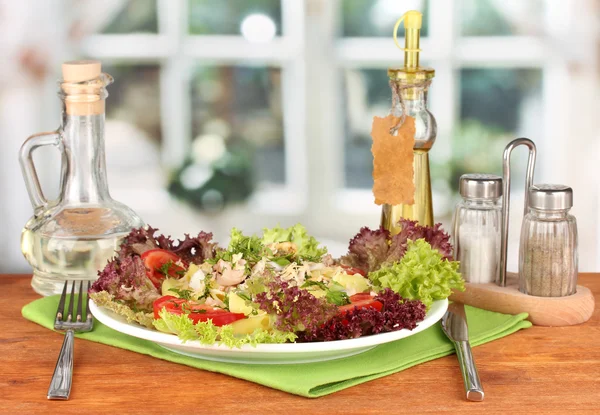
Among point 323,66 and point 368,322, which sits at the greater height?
point 323,66

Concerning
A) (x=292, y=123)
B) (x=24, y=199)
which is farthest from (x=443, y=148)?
(x=24, y=199)

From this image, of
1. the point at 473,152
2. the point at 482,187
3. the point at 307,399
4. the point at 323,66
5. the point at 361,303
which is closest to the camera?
the point at 307,399

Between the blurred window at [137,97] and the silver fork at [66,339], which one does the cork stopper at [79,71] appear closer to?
the silver fork at [66,339]

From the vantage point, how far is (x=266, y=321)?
3.66 ft

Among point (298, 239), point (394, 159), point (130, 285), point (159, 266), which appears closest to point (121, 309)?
point (130, 285)

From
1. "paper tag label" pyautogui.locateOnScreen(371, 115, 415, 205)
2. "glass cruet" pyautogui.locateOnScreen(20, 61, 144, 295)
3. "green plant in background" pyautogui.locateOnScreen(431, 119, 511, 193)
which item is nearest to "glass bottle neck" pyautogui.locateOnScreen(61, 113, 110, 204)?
"glass cruet" pyautogui.locateOnScreen(20, 61, 144, 295)

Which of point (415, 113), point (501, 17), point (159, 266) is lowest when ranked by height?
point (159, 266)

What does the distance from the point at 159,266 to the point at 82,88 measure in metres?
0.35

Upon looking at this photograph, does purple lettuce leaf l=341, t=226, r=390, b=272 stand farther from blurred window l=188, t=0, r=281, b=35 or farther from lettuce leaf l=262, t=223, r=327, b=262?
blurred window l=188, t=0, r=281, b=35

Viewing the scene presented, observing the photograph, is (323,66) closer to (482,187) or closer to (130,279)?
(482,187)

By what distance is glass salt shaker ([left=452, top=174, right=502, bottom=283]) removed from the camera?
140cm

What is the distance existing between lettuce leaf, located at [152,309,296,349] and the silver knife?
0.22 meters

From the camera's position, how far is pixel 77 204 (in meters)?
1.50

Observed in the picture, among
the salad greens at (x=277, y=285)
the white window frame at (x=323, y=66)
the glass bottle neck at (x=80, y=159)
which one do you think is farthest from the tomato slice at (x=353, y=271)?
the white window frame at (x=323, y=66)
